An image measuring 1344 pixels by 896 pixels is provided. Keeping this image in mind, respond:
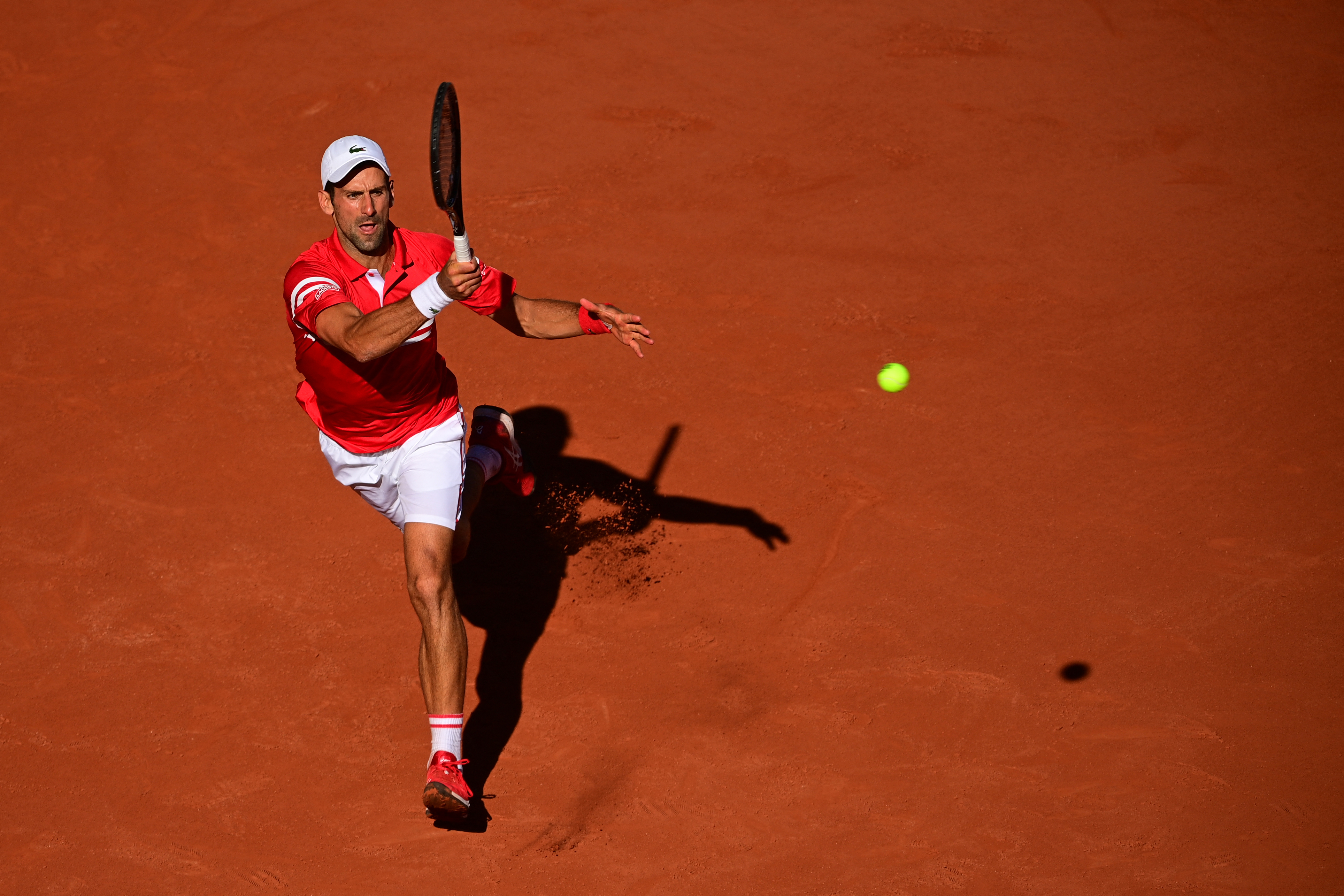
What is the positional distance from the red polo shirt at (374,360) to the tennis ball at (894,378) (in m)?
2.43

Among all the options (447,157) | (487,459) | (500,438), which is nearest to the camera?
(447,157)

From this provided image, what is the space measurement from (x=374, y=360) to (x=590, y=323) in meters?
0.93

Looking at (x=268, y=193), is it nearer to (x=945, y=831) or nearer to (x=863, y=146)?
(x=863, y=146)

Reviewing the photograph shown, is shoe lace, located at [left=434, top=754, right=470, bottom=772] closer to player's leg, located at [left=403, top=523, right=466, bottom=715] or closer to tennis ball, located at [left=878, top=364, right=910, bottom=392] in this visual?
player's leg, located at [left=403, top=523, right=466, bottom=715]

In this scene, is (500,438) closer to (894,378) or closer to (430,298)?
(430,298)

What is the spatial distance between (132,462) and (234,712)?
182 cm

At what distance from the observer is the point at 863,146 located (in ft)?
27.3

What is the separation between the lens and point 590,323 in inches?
189

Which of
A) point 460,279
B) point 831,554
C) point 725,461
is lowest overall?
point 831,554

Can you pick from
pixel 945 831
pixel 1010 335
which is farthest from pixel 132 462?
pixel 1010 335

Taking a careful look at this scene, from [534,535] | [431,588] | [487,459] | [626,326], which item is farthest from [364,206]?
[534,535]

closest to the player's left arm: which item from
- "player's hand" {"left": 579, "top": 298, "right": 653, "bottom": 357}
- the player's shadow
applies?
"player's hand" {"left": 579, "top": 298, "right": 653, "bottom": 357}

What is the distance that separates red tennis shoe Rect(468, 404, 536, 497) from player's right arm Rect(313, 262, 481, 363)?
1.32 meters

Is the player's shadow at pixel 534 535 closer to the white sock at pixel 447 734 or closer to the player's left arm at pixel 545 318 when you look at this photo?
the white sock at pixel 447 734
